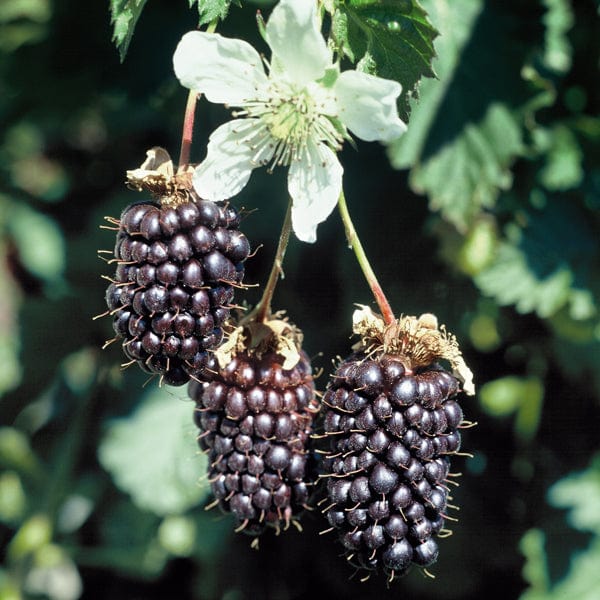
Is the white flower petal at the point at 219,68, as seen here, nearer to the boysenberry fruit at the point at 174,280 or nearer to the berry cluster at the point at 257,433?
the boysenberry fruit at the point at 174,280

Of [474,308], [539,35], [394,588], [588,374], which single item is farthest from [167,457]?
[539,35]

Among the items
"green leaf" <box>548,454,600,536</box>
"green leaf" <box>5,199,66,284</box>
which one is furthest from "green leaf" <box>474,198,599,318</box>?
"green leaf" <box>5,199,66,284</box>

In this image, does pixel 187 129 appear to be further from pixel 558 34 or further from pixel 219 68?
pixel 558 34

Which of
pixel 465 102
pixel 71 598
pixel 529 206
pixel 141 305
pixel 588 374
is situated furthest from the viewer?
pixel 71 598

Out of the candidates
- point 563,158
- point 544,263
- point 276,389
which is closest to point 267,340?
point 276,389

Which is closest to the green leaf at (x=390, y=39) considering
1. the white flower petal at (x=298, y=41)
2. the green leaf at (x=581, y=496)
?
the white flower petal at (x=298, y=41)

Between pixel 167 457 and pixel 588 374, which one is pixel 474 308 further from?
pixel 167 457
